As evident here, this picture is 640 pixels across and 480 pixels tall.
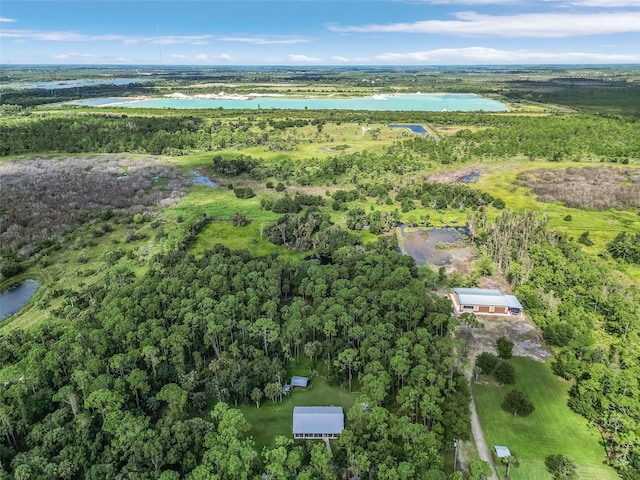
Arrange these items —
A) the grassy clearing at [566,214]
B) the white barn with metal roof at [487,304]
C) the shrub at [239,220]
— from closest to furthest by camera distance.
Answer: the white barn with metal roof at [487,304] → the grassy clearing at [566,214] → the shrub at [239,220]

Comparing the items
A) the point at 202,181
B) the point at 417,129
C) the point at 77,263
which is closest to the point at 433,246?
the point at 77,263

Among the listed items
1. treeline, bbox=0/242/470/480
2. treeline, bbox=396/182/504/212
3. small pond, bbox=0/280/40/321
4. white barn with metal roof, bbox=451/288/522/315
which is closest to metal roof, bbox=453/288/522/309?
white barn with metal roof, bbox=451/288/522/315

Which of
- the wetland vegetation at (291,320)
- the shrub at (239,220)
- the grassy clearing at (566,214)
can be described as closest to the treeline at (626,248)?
the wetland vegetation at (291,320)

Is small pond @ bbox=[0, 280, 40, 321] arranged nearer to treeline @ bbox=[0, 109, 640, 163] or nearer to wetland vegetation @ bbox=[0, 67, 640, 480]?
wetland vegetation @ bbox=[0, 67, 640, 480]

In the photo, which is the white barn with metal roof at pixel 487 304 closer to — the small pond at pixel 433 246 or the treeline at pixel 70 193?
the small pond at pixel 433 246

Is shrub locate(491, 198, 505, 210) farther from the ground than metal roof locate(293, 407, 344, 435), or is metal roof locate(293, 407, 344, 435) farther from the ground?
shrub locate(491, 198, 505, 210)

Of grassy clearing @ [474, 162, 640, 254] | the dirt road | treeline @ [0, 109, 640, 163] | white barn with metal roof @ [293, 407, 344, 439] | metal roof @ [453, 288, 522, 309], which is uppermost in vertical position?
treeline @ [0, 109, 640, 163]
